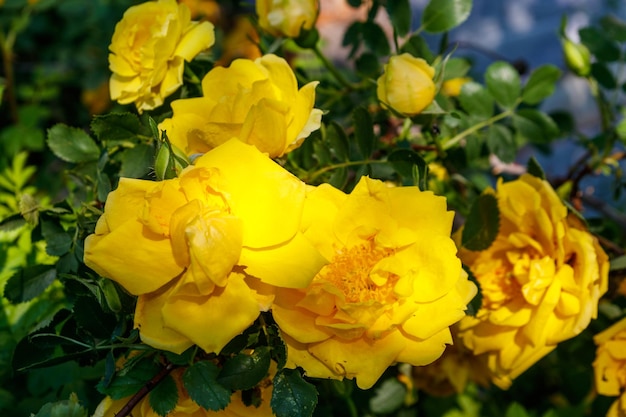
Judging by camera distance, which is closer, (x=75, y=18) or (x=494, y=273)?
(x=494, y=273)

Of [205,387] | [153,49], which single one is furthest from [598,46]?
[205,387]

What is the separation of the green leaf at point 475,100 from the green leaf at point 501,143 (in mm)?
21

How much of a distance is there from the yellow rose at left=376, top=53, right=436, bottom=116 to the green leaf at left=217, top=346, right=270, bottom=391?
286 mm

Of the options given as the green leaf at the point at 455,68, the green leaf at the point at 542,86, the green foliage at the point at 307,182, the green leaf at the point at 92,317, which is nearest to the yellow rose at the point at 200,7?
the green foliage at the point at 307,182

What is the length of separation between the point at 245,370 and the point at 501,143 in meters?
0.49

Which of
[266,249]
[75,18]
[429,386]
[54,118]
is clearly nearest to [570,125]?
[429,386]

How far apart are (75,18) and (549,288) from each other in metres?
1.37

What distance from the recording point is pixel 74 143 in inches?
31.7

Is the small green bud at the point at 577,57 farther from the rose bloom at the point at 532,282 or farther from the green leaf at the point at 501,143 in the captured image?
the rose bloom at the point at 532,282

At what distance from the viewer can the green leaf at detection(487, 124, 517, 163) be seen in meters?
0.90

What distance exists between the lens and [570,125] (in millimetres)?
1191

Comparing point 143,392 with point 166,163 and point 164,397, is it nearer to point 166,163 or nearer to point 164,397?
point 164,397

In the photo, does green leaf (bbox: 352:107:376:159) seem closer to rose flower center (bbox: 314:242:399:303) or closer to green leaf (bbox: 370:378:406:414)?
rose flower center (bbox: 314:242:399:303)

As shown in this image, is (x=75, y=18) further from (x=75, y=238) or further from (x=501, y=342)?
(x=501, y=342)
